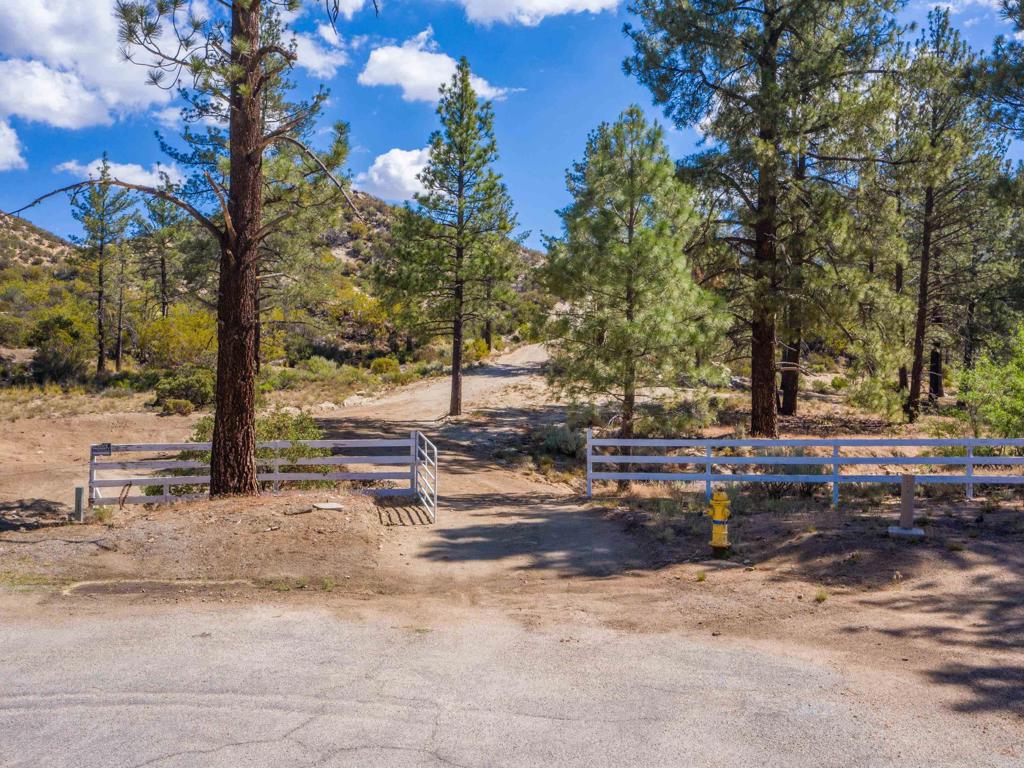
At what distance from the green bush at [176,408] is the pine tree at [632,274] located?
56.5ft

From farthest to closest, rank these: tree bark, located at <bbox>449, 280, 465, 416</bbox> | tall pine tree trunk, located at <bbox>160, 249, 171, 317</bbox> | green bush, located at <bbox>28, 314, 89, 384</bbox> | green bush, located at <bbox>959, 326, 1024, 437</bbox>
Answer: tall pine tree trunk, located at <bbox>160, 249, 171, 317</bbox> → green bush, located at <bbox>28, 314, 89, 384</bbox> → tree bark, located at <bbox>449, 280, 465, 416</bbox> → green bush, located at <bbox>959, 326, 1024, 437</bbox>

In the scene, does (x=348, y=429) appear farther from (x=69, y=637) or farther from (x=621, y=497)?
(x=69, y=637)

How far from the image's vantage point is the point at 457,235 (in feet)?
86.9

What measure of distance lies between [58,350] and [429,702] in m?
38.3

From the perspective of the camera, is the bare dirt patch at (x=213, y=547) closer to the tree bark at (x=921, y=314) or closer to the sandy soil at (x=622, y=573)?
the sandy soil at (x=622, y=573)

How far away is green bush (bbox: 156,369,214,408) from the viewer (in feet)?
93.0

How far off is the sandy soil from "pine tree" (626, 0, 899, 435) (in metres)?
7.34

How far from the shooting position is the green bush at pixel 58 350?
35.4m

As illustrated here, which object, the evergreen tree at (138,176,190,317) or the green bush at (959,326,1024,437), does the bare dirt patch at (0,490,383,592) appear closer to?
the green bush at (959,326,1024,437)

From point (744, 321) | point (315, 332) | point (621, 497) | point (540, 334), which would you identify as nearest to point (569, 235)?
point (540, 334)

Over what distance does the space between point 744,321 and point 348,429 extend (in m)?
13.2

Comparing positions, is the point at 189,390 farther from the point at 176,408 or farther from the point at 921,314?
the point at 921,314

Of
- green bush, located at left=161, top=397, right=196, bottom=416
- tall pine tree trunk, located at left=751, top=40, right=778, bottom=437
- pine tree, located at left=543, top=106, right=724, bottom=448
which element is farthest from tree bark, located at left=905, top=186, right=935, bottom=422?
green bush, located at left=161, top=397, right=196, bottom=416

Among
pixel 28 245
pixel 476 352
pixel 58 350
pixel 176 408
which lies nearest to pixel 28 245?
pixel 28 245
